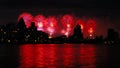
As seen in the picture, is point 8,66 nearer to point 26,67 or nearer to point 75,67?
point 26,67

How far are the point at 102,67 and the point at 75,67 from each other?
292 inches

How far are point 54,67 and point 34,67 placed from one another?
557cm

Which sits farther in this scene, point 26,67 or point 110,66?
point 110,66

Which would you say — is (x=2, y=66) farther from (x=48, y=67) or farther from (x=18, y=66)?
(x=48, y=67)

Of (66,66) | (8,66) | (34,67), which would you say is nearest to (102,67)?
(66,66)

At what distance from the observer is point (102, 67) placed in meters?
95.6

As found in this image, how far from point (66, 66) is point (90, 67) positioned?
697cm

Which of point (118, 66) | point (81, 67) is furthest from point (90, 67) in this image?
point (118, 66)

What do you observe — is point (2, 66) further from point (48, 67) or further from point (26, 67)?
point (48, 67)

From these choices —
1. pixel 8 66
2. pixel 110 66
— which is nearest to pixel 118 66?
pixel 110 66

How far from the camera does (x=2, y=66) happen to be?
9212cm

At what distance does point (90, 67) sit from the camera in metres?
92.9

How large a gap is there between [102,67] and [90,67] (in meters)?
4.48

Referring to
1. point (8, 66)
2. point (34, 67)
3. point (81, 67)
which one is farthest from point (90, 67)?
point (8, 66)
